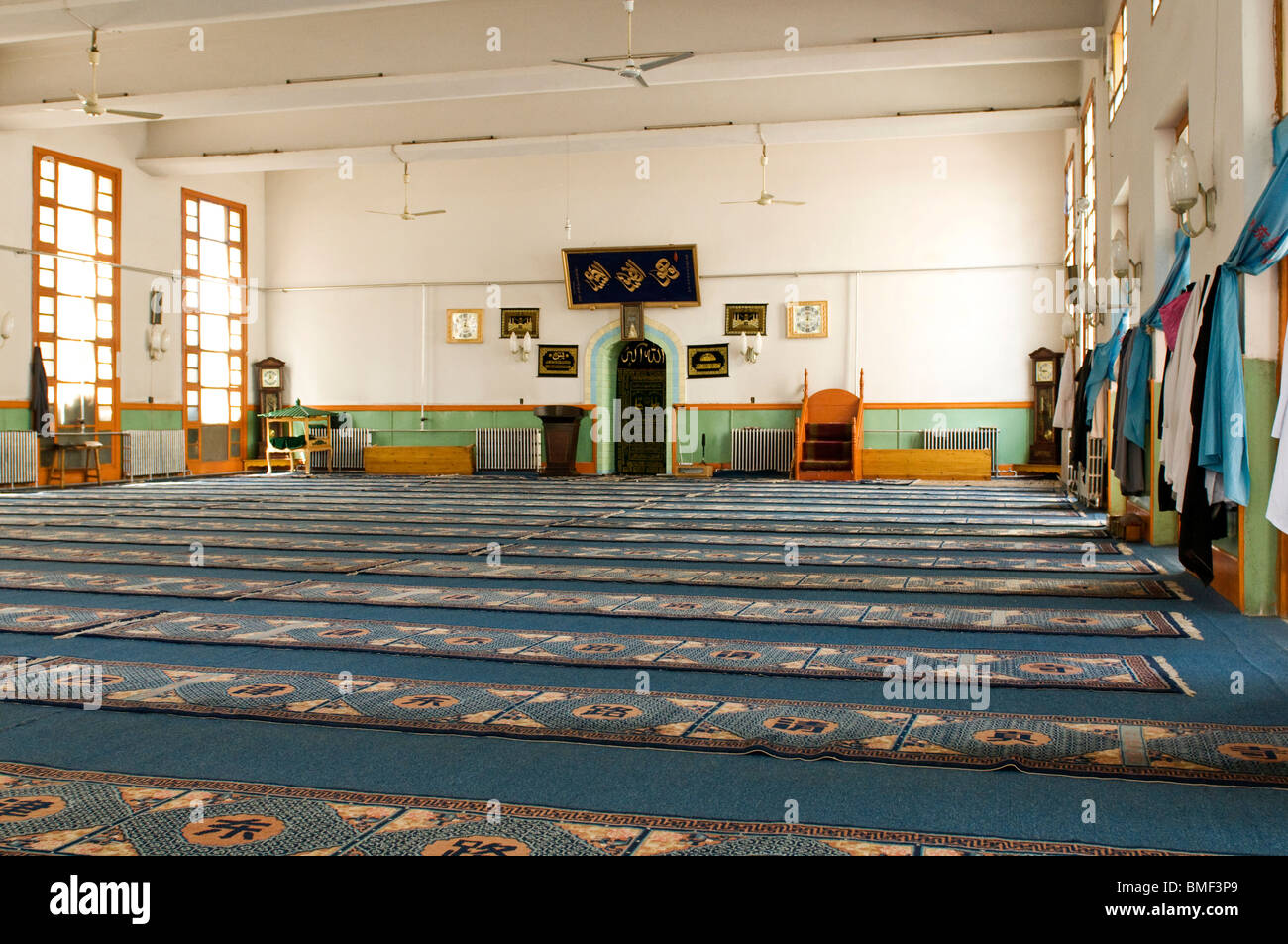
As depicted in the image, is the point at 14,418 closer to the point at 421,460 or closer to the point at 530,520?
the point at 421,460

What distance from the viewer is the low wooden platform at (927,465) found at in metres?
13.1

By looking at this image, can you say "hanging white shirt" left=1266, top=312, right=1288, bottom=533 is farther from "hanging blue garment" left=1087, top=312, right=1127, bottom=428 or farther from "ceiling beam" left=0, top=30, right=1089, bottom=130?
"ceiling beam" left=0, top=30, right=1089, bottom=130

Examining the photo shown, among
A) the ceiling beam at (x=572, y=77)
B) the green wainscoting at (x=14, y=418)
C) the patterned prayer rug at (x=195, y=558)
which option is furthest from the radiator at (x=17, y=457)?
the patterned prayer rug at (x=195, y=558)

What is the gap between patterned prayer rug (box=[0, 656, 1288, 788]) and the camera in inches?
80.8

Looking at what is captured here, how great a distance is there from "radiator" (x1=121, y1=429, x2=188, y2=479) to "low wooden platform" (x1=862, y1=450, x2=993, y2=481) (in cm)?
878

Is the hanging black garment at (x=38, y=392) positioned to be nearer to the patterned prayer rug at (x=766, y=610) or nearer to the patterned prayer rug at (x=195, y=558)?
the patterned prayer rug at (x=195, y=558)

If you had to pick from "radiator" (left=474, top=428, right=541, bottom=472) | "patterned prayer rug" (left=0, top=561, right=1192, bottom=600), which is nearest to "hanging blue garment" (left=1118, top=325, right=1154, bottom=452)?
"patterned prayer rug" (left=0, top=561, right=1192, bottom=600)

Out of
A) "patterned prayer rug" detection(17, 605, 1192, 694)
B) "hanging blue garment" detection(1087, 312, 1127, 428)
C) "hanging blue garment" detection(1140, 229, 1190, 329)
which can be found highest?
"hanging blue garment" detection(1140, 229, 1190, 329)

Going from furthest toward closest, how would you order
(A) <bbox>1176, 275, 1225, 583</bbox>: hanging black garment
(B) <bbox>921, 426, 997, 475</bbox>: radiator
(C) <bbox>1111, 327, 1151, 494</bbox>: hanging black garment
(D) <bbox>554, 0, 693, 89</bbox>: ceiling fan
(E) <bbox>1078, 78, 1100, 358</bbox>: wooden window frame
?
1. (B) <bbox>921, 426, 997, 475</bbox>: radiator
2. (E) <bbox>1078, 78, 1100, 358</bbox>: wooden window frame
3. (D) <bbox>554, 0, 693, 89</bbox>: ceiling fan
4. (C) <bbox>1111, 327, 1151, 494</bbox>: hanging black garment
5. (A) <bbox>1176, 275, 1225, 583</bbox>: hanging black garment

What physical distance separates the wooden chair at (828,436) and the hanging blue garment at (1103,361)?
541 centimetres

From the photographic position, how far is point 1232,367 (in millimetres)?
3838
